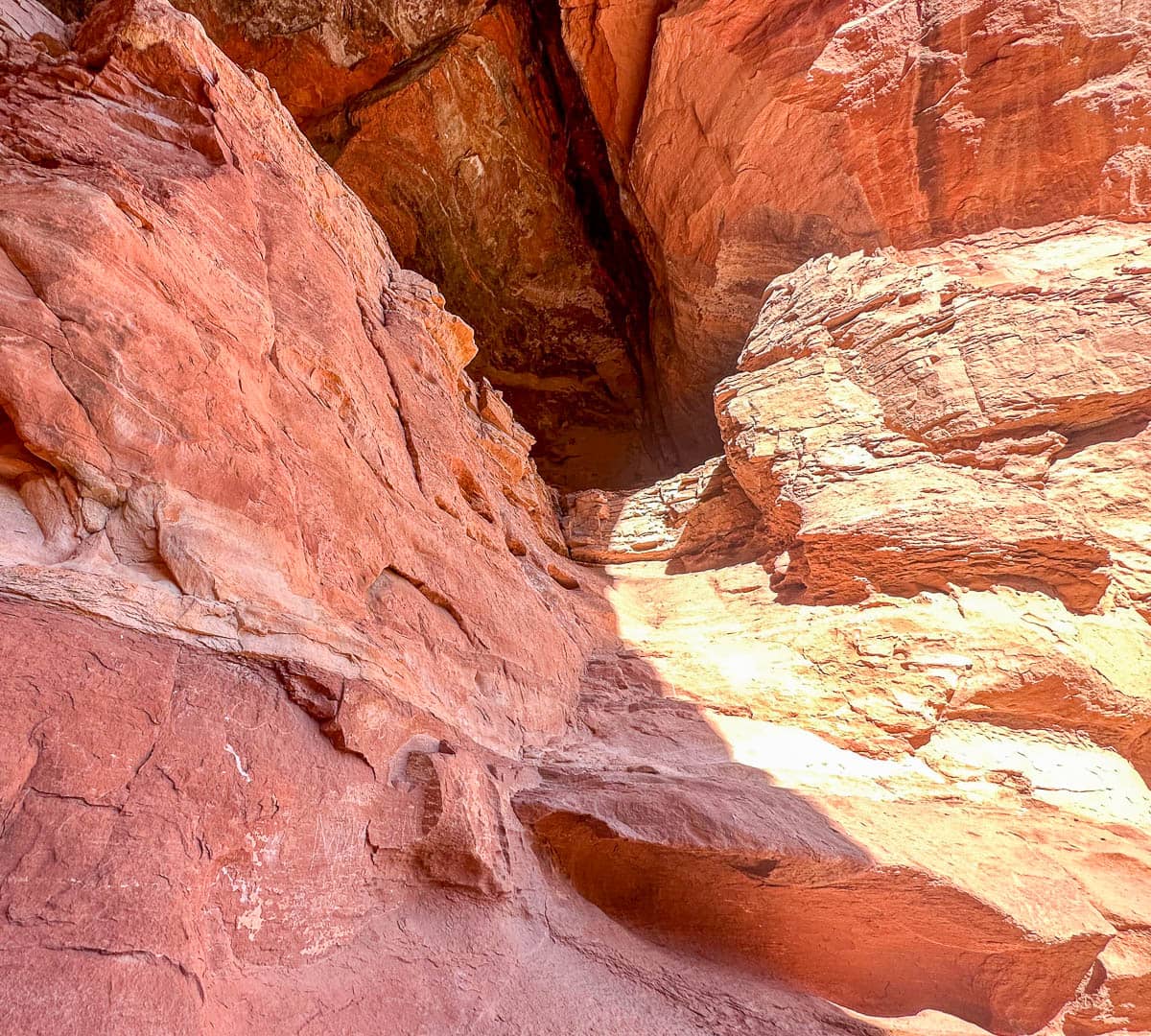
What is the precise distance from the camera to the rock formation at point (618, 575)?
2561 mm

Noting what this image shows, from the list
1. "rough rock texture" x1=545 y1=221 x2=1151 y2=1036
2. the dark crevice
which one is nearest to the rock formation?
"rough rock texture" x1=545 y1=221 x2=1151 y2=1036

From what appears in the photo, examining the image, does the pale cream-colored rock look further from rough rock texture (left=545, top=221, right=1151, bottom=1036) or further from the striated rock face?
the striated rock face

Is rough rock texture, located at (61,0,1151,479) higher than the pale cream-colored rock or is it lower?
higher

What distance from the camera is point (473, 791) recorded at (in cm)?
365

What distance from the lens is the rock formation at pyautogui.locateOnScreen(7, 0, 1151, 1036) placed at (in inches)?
101

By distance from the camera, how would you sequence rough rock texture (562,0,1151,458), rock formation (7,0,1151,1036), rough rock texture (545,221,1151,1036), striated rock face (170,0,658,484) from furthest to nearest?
striated rock face (170,0,658,484)
rough rock texture (562,0,1151,458)
rough rock texture (545,221,1151,1036)
rock formation (7,0,1151,1036)

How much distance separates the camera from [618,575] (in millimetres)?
10461

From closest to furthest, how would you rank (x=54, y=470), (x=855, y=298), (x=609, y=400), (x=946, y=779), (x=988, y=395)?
(x=54, y=470) < (x=946, y=779) < (x=988, y=395) < (x=855, y=298) < (x=609, y=400)

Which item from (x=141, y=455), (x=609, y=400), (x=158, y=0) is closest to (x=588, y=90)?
(x=609, y=400)

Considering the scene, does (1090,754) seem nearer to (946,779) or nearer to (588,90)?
(946,779)

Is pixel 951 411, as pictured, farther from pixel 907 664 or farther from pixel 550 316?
pixel 550 316

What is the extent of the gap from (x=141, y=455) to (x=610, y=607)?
22.3ft

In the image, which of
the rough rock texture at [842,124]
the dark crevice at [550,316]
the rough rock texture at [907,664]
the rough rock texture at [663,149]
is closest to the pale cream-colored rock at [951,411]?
the rough rock texture at [907,664]

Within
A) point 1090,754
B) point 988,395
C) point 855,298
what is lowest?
point 1090,754
